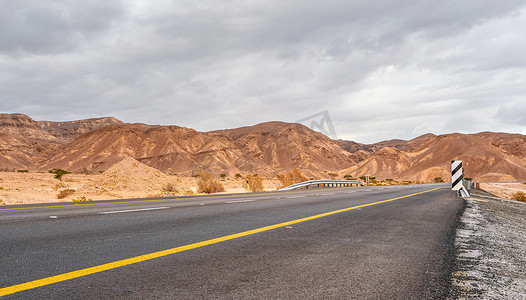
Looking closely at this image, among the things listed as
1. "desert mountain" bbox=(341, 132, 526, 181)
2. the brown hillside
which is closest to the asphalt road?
the brown hillside

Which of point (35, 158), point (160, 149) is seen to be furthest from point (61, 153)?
point (160, 149)

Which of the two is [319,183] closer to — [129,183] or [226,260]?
[129,183]

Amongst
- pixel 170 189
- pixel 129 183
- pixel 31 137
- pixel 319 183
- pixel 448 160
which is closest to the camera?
pixel 170 189

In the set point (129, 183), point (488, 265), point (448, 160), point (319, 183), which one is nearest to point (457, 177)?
point (488, 265)

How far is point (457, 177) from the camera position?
54.1ft

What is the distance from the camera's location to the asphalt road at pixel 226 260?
3205mm

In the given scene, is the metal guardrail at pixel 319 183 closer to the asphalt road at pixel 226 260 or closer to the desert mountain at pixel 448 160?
the asphalt road at pixel 226 260

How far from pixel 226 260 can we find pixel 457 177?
15.5m

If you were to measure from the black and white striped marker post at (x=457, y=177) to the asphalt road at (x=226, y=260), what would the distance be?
391 inches

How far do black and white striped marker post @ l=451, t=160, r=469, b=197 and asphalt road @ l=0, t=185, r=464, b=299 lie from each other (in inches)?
391

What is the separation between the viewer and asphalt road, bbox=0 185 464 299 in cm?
321

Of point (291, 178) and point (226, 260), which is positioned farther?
point (291, 178)

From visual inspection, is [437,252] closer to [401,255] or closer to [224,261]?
[401,255]

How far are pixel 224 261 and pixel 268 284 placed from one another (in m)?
Answer: 0.96
